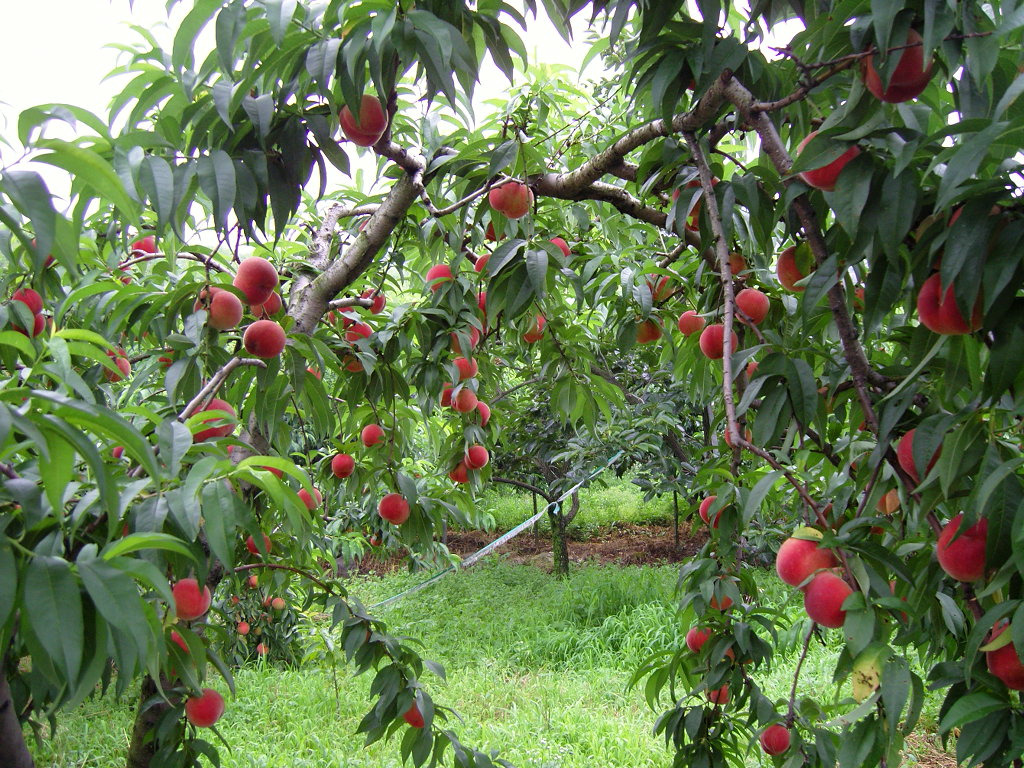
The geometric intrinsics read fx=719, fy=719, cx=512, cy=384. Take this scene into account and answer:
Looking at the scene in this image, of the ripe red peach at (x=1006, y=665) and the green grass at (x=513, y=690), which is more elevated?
the ripe red peach at (x=1006, y=665)

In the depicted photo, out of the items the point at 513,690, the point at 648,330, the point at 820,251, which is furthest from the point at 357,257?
the point at 513,690

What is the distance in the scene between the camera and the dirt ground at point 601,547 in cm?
726

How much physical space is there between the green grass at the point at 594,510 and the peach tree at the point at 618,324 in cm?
721

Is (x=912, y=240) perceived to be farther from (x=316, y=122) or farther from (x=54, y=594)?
(x=54, y=594)

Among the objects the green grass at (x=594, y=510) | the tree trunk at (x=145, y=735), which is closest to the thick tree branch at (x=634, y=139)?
the tree trunk at (x=145, y=735)

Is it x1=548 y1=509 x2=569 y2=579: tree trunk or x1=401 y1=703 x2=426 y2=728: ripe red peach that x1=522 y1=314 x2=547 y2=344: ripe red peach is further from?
x1=548 y1=509 x2=569 y2=579: tree trunk

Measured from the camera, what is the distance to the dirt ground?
7258 mm

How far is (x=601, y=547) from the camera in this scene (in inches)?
323

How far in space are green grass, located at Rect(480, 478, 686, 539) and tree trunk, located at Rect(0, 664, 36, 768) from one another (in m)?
7.83

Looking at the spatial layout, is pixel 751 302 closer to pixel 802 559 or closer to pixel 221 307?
pixel 802 559

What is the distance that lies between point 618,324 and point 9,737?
4.12 feet

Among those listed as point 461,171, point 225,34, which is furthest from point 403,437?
point 225,34

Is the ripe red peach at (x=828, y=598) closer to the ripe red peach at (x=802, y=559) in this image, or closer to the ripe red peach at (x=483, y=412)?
the ripe red peach at (x=802, y=559)

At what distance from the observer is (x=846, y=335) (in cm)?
77
